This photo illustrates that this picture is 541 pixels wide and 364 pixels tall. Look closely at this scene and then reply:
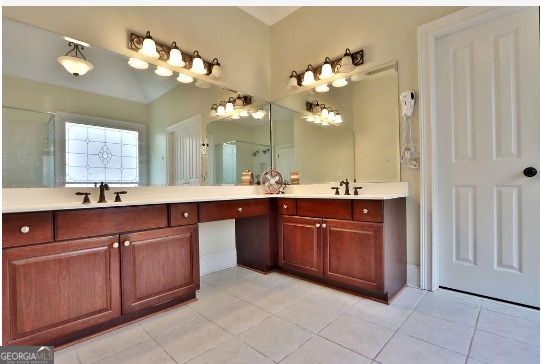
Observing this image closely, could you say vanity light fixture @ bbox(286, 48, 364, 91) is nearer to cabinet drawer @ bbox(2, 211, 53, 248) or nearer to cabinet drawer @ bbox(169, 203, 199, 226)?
cabinet drawer @ bbox(169, 203, 199, 226)

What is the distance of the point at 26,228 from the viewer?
125cm

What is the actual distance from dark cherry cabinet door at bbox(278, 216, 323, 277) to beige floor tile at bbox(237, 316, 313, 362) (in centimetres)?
69

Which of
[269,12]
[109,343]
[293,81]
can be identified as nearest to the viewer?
[109,343]

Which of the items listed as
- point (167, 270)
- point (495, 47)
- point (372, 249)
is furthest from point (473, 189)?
point (167, 270)

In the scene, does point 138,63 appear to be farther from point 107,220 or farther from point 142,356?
point 142,356

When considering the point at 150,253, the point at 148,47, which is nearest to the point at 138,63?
the point at 148,47

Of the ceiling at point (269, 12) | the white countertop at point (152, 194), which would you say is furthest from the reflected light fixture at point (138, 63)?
the ceiling at point (269, 12)

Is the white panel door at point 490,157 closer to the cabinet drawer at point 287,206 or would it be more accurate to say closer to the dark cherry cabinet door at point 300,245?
the dark cherry cabinet door at point 300,245

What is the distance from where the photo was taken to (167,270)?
1760 mm

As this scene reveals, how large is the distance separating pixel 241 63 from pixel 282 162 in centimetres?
119

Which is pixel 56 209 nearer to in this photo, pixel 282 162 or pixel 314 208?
pixel 314 208

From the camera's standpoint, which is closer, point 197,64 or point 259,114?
point 197,64

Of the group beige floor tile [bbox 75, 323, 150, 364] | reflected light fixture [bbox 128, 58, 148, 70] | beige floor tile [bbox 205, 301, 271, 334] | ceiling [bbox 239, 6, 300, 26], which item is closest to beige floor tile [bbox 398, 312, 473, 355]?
beige floor tile [bbox 205, 301, 271, 334]

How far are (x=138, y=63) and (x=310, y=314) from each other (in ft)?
7.49
